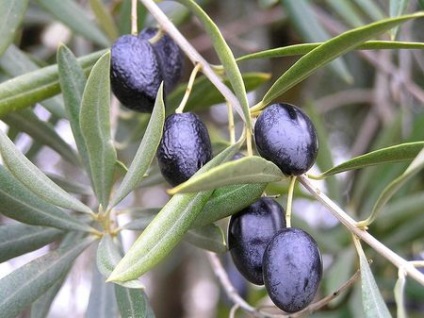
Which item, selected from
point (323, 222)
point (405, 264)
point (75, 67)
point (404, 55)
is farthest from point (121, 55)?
point (323, 222)

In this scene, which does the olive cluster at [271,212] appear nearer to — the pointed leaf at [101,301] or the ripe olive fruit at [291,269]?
the ripe olive fruit at [291,269]

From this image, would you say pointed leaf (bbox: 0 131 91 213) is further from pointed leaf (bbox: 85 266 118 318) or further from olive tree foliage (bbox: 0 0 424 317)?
pointed leaf (bbox: 85 266 118 318)

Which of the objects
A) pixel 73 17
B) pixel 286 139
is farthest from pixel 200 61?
pixel 73 17

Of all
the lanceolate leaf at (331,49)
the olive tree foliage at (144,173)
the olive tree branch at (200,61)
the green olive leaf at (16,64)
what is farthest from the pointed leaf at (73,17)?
the lanceolate leaf at (331,49)

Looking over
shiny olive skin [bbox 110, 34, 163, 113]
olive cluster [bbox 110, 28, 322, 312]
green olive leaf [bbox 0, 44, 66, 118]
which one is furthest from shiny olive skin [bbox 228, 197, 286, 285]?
green olive leaf [bbox 0, 44, 66, 118]

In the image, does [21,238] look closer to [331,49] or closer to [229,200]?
[229,200]

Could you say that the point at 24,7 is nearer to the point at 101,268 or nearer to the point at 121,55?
the point at 121,55
